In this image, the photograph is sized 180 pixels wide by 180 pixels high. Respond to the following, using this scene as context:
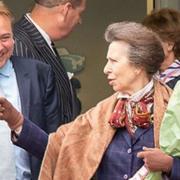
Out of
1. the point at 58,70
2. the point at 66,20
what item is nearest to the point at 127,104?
the point at 58,70

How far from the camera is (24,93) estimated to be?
10.5 ft

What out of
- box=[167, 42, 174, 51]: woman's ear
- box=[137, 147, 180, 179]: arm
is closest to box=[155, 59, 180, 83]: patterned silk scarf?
box=[167, 42, 174, 51]: woman's ear

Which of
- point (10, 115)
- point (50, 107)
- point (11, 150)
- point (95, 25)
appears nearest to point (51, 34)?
point (50, 107)

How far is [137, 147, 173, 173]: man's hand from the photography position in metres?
2.65

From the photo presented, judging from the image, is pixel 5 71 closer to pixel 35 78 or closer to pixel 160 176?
pixel 35 78

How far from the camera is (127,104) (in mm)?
2854

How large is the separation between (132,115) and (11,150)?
2.05 feet

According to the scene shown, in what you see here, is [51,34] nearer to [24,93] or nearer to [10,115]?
[24,93]

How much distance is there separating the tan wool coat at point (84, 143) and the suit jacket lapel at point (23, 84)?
0.29 meters

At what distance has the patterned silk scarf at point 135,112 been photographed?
110 inches

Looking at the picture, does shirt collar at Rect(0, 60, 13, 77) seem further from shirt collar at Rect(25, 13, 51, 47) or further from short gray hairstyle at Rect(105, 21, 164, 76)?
short gray hairstyle at Rect(105, 21, 164, 76)

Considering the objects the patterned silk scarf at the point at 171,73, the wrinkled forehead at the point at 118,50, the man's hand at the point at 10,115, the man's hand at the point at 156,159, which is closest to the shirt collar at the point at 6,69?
the man's hand at the point at 10,115

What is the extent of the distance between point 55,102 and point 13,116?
1.56 ft

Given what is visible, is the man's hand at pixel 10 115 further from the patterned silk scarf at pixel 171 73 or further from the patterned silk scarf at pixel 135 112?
the patterned silk scarf at pixel 171 73
